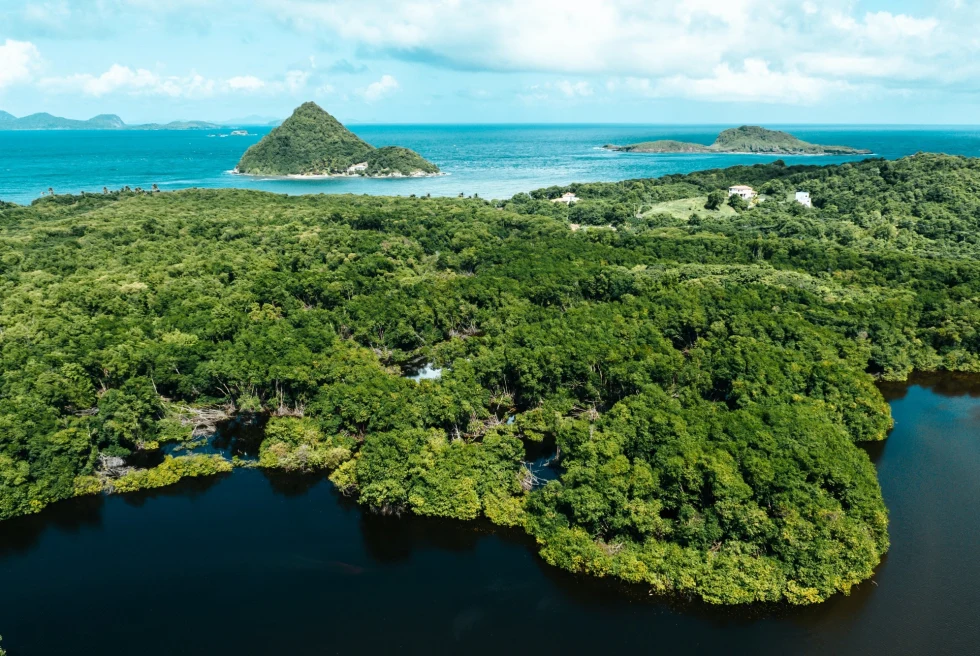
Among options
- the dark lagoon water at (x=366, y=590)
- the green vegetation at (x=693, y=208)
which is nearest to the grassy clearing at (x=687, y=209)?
the green vegetation at (x=693, y=208)

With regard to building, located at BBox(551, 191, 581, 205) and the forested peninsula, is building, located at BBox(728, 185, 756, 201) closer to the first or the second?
building, located at BBox(551, 191, 581, 205)

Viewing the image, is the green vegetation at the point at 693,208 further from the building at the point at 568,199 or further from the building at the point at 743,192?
the building at the point at 568,199

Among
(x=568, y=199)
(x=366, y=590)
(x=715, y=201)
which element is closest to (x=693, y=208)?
(x=715, y=201)

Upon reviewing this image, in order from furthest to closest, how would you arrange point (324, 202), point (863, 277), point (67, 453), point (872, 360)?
point (324, 202) < point (863, 277) < point (872, 360) < point (67, 453)

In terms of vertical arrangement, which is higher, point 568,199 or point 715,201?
point 568,199

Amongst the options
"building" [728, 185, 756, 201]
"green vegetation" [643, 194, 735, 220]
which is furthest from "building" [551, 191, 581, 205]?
"building" [728, 185, 756, 201]

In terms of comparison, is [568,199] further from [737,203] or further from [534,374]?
[534,374]

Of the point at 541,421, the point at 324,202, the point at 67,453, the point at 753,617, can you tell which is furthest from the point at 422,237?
the point at 753,617

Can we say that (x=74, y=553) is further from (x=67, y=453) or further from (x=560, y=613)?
(x=560, y=613)
